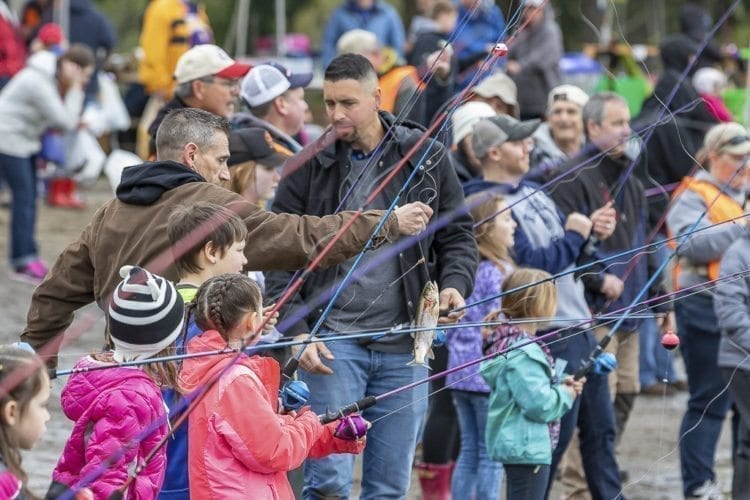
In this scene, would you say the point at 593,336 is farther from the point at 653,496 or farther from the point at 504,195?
the point at 653,496

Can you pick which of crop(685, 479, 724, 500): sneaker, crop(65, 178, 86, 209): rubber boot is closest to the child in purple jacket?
crop(685, 479, 724, 500): sneaker

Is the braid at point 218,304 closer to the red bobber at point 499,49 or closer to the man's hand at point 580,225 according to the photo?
the red bobber at point 499,49

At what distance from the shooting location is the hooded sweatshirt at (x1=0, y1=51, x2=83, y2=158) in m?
11.6

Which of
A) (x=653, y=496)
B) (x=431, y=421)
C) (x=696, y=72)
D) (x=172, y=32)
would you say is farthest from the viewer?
(x=172, y=32)

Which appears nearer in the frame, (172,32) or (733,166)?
(733,166)

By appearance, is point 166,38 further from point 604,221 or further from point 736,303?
point 736,303

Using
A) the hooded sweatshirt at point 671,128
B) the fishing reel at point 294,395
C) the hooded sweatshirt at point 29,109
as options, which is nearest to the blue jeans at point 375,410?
the fishing reel at point 294,395

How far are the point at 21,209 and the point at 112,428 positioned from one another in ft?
23.3

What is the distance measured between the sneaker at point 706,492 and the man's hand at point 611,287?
117 centimetres

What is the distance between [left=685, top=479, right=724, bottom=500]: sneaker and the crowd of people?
0.05 feet

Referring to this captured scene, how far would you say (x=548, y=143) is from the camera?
842 centimetres

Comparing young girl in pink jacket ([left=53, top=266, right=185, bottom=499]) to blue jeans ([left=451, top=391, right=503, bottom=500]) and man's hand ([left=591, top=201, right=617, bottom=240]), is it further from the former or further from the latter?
man's hand ([left=591, top=201, right=617, bottom=240])

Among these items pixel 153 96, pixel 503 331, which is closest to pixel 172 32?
pixel 153 96

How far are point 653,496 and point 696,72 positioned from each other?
5264 millimetres
